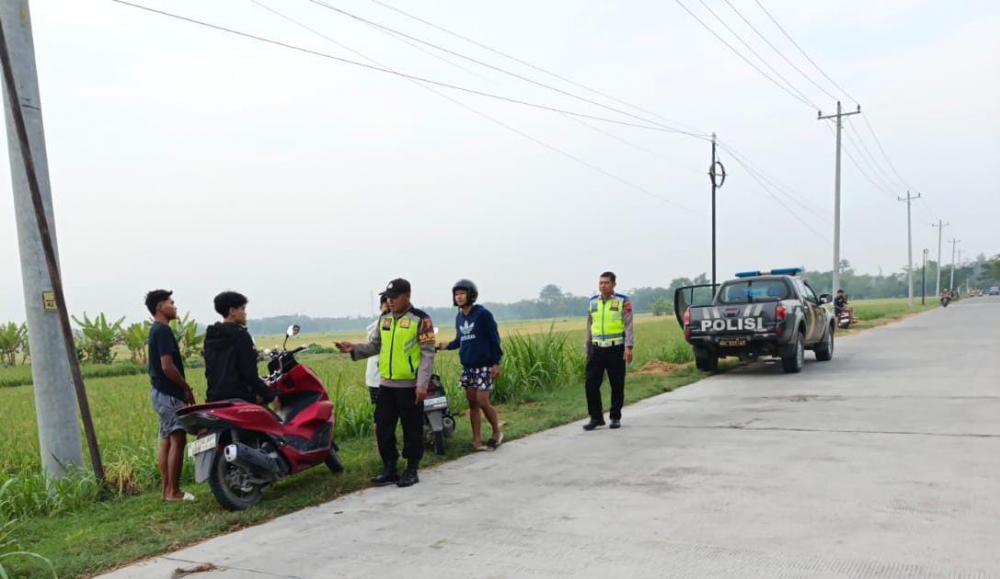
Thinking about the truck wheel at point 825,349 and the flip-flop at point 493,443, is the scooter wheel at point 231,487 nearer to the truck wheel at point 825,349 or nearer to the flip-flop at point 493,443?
the flip-flop at point 493,443

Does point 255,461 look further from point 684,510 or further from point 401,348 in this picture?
point 684,510

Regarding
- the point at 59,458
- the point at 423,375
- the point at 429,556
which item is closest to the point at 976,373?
the point at 423,375

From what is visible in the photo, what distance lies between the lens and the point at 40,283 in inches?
235

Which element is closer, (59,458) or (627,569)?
(627,569)

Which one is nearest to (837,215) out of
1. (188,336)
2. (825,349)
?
(825,349)

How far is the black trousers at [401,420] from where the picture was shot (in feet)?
20.1

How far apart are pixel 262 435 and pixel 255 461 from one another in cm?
31

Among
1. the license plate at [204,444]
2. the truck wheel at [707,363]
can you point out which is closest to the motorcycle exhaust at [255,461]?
the license plate at [204,444]

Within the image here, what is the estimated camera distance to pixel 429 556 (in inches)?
165

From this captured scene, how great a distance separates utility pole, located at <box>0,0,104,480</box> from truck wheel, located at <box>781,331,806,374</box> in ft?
35.6

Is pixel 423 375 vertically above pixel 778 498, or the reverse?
pixel 423 375

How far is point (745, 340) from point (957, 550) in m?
9.01

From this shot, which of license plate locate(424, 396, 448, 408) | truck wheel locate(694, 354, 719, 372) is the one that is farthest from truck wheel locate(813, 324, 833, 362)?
license plate locate(424, 396, 448, 408)

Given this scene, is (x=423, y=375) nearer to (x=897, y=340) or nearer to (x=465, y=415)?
(x=465, y=415)
